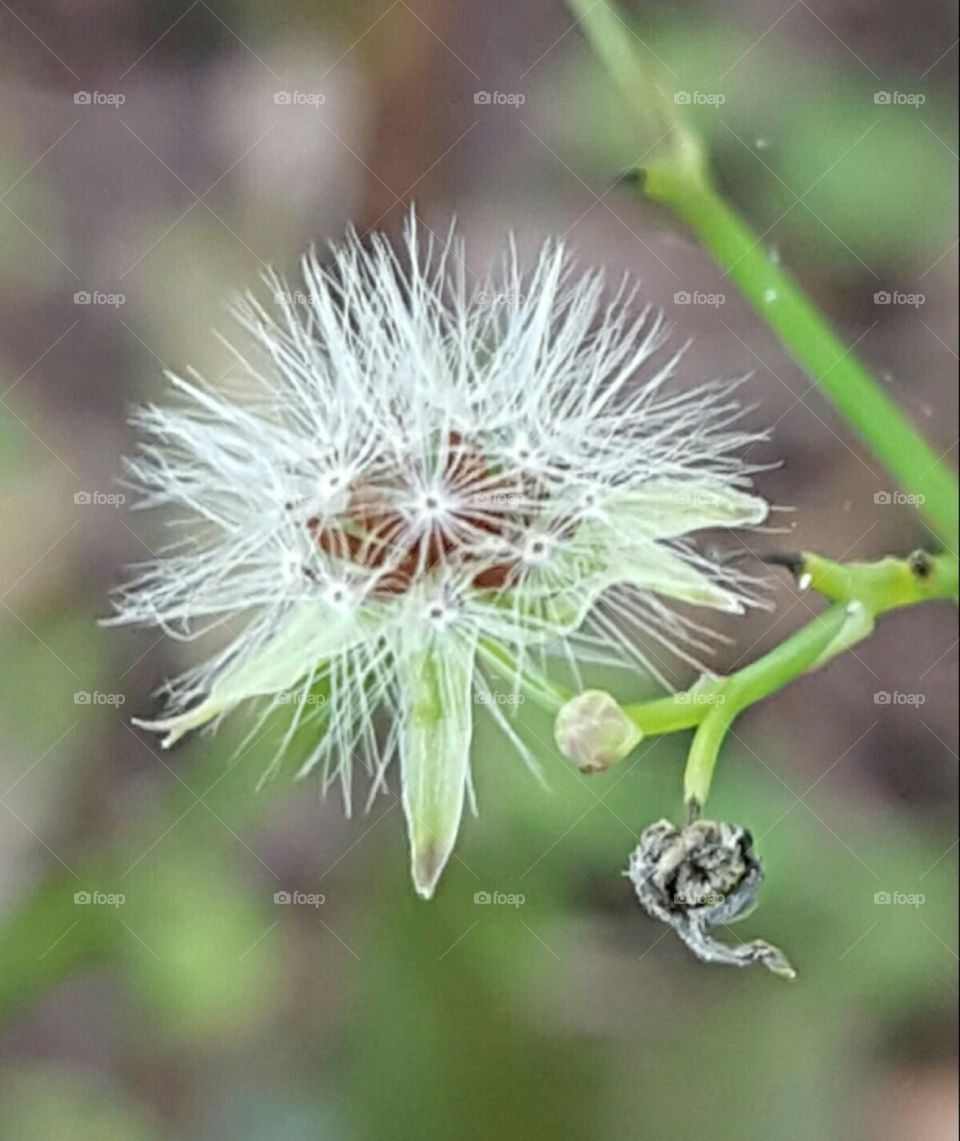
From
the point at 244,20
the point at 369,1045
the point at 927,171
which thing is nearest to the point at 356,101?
the point at 244,20

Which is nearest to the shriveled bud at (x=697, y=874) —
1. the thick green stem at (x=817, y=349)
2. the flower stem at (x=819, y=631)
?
the flower stem at (x=819, y=631)

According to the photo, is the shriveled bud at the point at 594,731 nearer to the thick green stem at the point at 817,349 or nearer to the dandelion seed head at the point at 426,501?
the dandelion seed head at the point at 426,501

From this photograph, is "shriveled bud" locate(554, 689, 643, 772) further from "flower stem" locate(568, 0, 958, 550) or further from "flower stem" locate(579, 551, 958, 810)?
"flower stem" locate(568, 0, 958, 550)

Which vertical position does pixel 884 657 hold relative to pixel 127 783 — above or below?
above

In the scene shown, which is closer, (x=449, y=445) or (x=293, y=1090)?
(x=449, y=445)

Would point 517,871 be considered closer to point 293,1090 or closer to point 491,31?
point 293,1090

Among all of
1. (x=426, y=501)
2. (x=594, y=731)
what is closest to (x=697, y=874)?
(x=594, y=731)

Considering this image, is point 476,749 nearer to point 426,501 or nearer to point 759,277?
point 426,501
